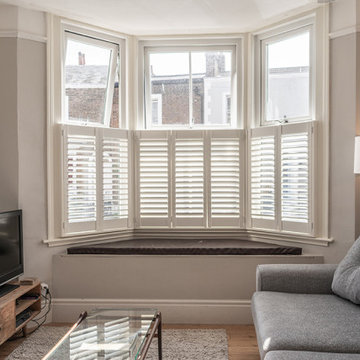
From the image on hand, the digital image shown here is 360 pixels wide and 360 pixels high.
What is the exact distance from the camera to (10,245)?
3.24m

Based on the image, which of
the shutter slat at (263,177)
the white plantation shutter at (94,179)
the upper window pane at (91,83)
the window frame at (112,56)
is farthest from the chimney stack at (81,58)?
the shutter slat at (263,177)

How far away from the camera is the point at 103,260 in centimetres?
366

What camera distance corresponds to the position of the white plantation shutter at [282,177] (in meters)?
3.57

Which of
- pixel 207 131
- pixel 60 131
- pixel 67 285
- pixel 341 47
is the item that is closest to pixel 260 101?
pixel 207 131

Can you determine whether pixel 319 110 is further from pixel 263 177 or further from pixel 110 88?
pixel 110 88

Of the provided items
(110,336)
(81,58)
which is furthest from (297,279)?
(81,58)

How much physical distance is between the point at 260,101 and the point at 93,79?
4.96 feet

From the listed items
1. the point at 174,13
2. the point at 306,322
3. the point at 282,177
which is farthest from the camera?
the point at 282,177

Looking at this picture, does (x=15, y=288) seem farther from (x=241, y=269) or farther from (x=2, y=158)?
(x=241, y=269)

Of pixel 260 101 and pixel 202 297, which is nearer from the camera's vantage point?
pixel 202 297

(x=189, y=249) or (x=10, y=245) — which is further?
(x=189, y=249)

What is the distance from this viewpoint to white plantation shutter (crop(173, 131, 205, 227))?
13.0 ft

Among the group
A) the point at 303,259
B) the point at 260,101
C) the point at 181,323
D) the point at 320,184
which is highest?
the point at 260,101

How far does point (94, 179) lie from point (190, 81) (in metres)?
1.28
